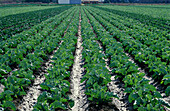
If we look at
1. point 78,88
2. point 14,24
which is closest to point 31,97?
point 78,88

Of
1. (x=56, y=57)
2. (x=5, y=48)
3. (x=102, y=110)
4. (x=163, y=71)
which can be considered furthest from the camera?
(x=5, y=48)

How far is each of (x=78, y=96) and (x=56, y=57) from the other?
7.53ft

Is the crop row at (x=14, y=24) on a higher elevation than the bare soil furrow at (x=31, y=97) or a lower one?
higher

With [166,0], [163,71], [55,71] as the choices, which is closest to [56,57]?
[55,71]

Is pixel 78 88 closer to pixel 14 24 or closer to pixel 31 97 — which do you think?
pixel 31 97

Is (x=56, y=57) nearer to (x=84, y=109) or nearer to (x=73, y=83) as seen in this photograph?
(x=73, y=83)

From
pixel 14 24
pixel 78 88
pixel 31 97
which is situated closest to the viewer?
pixel 31 97

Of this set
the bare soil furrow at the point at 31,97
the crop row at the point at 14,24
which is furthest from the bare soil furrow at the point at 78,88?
the crop row at the point at 14,24

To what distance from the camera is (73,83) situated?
5574mm

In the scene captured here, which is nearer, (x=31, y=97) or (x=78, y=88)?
(x=31, y=97)

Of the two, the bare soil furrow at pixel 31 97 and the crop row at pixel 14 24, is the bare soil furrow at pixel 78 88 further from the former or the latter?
the crop row at pixel 14 24

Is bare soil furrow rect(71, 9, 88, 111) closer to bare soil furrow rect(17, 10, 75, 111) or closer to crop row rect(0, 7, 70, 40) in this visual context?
bare soil furrow rect(17, 10, 75, 111)

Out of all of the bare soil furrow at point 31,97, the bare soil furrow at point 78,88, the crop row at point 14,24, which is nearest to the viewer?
the bare soil furrow at point 31,97

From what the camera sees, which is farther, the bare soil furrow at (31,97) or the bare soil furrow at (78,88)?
the bare soil furrow at (78,88)
